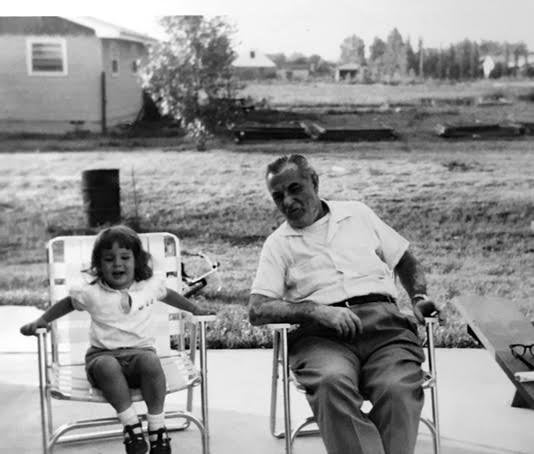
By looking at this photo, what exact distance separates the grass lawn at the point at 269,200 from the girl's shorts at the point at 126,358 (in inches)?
121

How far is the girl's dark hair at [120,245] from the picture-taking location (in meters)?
3.93

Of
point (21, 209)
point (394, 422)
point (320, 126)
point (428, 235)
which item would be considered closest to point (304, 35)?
point (320, 126)

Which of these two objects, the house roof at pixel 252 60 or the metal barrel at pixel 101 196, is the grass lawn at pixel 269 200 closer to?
the metal barrel at pixel 101 196

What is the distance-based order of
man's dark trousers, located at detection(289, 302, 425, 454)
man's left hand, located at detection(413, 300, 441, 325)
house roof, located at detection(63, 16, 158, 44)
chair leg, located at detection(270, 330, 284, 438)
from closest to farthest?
man's dark trousers, located at detection(289, 302, 425, 454) < man's left hand, located at detection(413, 300, 441, 325) < chair leg, located at detection(270, 330, 284, 438) < house roof, located at detection(63, 16, 158, 44)

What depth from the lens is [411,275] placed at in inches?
159

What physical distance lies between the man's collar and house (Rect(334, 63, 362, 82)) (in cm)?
301

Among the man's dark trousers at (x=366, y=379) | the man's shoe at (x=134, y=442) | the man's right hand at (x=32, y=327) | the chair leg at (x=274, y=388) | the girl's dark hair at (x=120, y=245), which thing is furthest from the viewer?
the chair leg at (x=274, y=388)

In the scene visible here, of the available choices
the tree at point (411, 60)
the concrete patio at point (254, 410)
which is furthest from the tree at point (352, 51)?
the concrete patio at point (254, 410)

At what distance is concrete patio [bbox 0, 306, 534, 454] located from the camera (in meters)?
4.29

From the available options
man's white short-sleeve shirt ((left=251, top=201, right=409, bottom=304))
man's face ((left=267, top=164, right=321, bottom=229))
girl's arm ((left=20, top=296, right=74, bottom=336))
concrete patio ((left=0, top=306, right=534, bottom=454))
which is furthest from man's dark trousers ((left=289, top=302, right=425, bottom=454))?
girl's arm ((left=20, top=296, right=74, bottom=336))

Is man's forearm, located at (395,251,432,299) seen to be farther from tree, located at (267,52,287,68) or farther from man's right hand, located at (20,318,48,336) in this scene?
tree, located at (267,52,287,68)

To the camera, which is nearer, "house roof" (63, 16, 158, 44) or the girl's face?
the girl's face

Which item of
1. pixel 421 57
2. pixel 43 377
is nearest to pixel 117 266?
pixel 43 377

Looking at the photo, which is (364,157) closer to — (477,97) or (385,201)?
(385,201)
